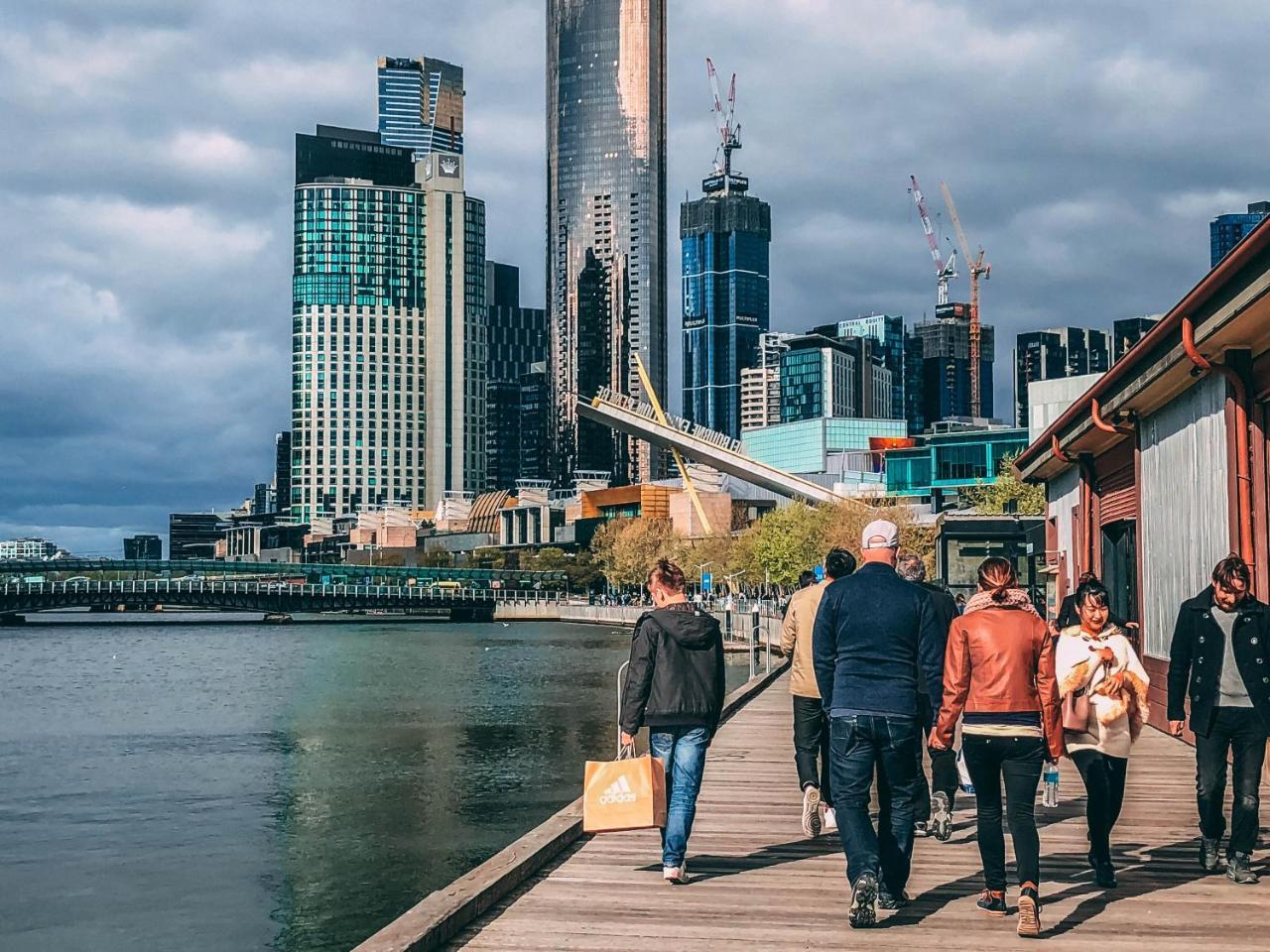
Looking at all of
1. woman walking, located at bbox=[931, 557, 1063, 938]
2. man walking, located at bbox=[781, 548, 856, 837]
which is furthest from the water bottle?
woman walking, located at bbox=[931, 557, 1063, 938]

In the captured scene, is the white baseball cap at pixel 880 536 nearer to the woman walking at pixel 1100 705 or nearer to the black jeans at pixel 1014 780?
the black jeans at pixel 1014 780

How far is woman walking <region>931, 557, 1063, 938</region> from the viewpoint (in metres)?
8.69

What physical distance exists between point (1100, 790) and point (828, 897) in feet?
6.39

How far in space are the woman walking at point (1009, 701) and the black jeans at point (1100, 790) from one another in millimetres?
1326

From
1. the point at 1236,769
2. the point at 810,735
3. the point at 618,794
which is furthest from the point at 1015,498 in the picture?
the point at 618,794

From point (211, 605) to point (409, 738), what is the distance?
4648 inches

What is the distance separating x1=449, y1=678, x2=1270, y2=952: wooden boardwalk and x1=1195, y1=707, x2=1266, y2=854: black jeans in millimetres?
374

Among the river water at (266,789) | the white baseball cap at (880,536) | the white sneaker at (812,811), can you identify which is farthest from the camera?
the river water at (266,789)

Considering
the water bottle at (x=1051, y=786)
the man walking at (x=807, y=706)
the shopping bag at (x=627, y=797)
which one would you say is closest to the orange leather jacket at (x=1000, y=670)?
the shopping bag at (x=627, y=797)

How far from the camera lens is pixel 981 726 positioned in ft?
28.8

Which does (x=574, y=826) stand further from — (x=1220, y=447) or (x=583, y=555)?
(x=583, y=555)

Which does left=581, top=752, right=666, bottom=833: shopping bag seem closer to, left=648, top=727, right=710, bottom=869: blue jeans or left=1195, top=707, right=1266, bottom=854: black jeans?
left=648, top=727, right=710, bottom=869: blue jeans

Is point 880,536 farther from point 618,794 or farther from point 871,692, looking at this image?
point 618,794

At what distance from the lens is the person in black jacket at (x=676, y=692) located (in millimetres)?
10102
